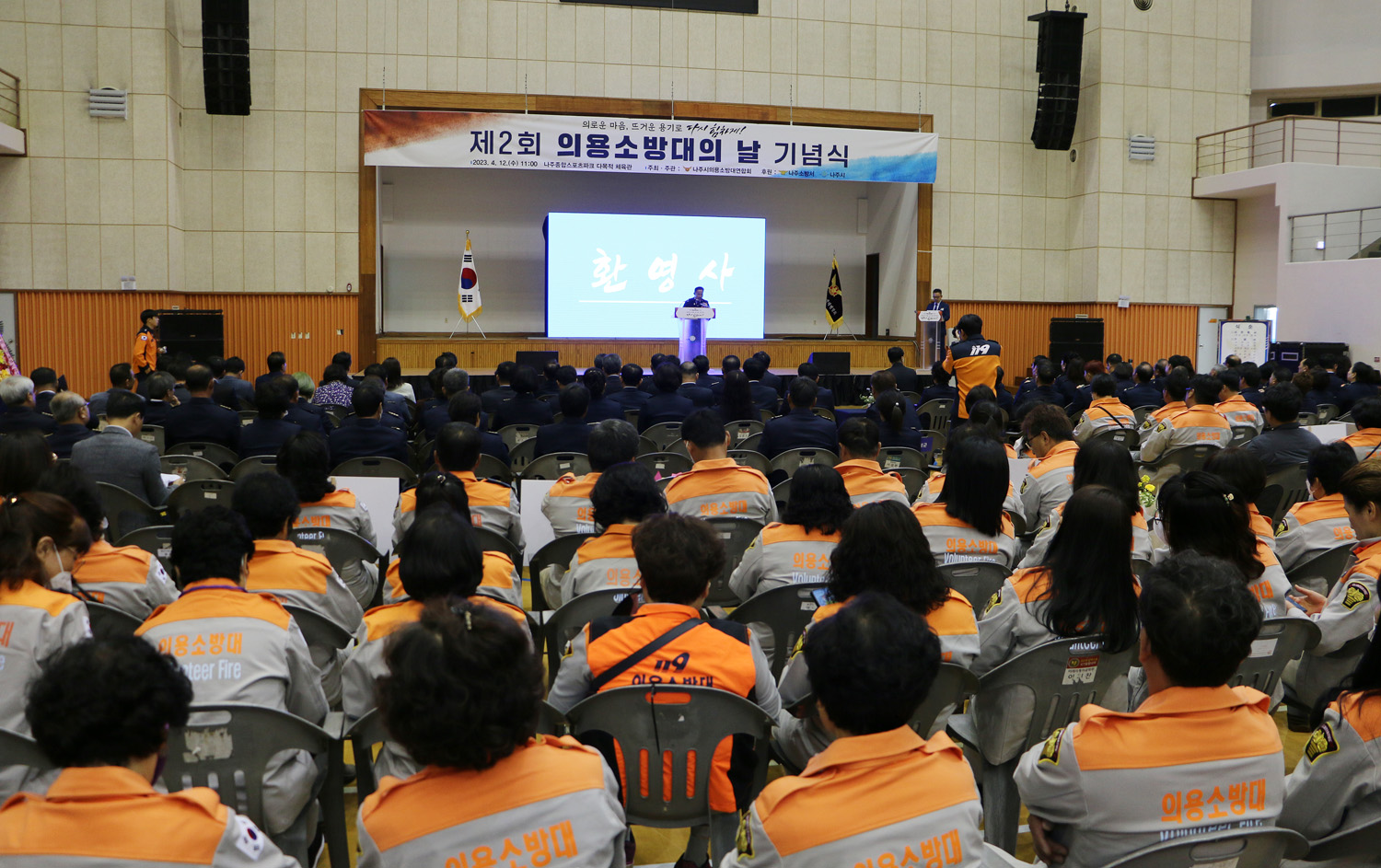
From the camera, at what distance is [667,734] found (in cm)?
224

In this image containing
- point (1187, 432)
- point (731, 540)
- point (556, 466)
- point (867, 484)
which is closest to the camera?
point (731, 540)

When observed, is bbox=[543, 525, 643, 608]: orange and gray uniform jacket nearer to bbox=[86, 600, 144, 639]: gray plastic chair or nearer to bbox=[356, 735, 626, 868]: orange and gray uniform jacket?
bbox=[86, 600, 144, 639]: gray plastic chair

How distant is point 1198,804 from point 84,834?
181 centimetres

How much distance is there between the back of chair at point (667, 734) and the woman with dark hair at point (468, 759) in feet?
1.84

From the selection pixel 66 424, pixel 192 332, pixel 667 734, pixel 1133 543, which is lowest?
pixel 667 734

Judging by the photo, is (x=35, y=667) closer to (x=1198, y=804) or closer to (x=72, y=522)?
(x=72, y=522)

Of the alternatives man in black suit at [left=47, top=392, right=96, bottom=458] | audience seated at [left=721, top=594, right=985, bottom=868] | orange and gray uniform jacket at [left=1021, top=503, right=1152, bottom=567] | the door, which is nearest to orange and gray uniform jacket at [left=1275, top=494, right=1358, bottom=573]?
orange and gray uniform jacket at [left=1021, top=503, right=1152, bottom=567]

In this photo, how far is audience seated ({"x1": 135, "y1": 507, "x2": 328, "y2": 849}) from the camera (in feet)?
7.24

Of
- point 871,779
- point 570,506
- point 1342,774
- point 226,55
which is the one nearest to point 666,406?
point 570,506

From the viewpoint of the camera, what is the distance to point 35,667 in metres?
2.39

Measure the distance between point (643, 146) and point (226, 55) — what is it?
16.9ft

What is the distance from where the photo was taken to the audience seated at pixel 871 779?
1607 millimetres

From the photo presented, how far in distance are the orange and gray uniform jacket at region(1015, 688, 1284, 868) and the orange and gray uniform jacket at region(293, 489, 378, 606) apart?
256cm

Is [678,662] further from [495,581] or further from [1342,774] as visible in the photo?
[1342,774]
